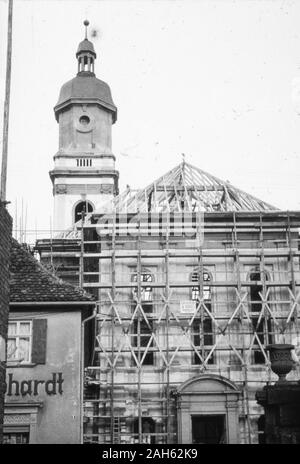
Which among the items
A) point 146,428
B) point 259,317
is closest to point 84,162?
point 259,317

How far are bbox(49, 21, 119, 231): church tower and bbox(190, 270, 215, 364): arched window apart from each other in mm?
20562

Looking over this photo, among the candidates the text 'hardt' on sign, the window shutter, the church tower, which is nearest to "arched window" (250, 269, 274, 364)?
the text 'hardt' on sign

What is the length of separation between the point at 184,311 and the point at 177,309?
1.10 feet

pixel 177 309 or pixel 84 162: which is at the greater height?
pixel 84 162

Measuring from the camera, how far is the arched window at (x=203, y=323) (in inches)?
1084

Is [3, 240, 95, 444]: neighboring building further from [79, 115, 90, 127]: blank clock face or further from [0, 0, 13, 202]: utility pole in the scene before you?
[79, 115, 90, 127]: blank clock face

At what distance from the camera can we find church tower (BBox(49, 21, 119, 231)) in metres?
49.7

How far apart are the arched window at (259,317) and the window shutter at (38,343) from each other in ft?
32.0

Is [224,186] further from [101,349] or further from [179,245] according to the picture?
[101,349]

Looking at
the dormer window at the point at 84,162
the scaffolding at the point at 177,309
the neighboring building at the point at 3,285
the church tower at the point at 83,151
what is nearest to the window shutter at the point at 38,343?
the scaffolding at the point at 177,309

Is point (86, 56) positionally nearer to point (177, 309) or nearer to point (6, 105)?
point (177, 309)

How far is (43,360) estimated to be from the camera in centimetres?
1995

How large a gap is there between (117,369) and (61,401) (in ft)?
25.1
